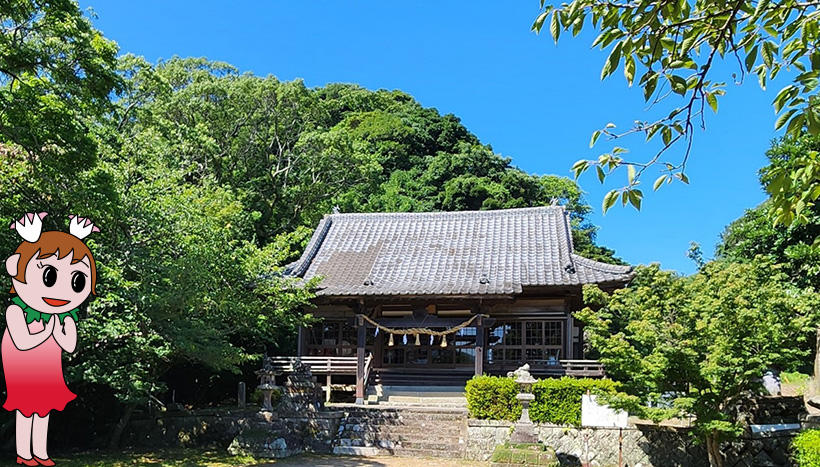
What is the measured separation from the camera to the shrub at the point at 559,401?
1379 cm

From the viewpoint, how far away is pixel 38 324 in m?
6.89

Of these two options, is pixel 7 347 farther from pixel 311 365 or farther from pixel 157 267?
pixel 311 365

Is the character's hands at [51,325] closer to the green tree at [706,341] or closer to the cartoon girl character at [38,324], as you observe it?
the cartoon girl character at [38,324]

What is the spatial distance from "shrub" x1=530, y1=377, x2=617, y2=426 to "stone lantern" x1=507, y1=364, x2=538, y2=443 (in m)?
0.45

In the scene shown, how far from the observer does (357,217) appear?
23125mm

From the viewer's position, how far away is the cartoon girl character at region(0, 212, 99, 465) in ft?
22.1

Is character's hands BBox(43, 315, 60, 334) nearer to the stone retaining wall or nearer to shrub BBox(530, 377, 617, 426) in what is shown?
the stone retaining wall

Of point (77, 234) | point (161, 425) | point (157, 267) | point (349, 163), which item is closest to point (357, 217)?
point (349, 163)

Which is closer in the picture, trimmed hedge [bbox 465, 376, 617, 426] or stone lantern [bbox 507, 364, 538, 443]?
Answer: stone lantern [bbox 507, 364, 538, 443]

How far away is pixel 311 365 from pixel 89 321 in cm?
828

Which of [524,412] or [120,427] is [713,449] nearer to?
[524,412]

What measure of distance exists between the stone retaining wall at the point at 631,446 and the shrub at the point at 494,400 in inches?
9.7

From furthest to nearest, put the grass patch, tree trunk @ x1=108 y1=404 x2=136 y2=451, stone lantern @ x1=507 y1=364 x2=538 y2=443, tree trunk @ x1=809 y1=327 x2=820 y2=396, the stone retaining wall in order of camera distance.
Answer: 1. tree trunk @ x1=108 y1=404 x2=136 y2=451
2. stone lantern @ x1=507 y1=364 x2=538 y2=443
3. the stone retaining wall
4. the grass patch
5. tree trunk @ x1=809 y1=327 x2=820 y2=396

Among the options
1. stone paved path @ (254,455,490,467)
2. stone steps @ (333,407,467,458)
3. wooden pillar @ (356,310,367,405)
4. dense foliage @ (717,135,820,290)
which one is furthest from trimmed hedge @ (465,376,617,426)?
dense foliage @ (717,135,820,290)
